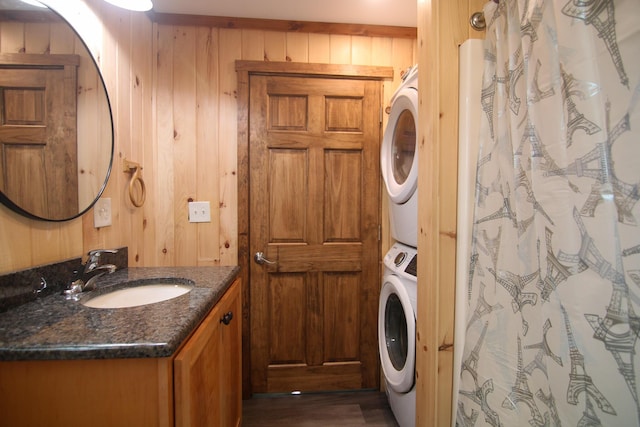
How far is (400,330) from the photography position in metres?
→ 1.46

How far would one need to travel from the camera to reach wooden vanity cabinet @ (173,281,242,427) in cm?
65

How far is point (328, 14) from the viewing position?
1.64 metres

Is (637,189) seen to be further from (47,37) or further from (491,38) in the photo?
(47,37)

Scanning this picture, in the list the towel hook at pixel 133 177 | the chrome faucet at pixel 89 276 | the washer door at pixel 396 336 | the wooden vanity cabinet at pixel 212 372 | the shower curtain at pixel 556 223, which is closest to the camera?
the shower curtain at pixel 556 223

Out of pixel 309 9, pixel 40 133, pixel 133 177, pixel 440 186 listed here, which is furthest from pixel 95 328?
pixel 309 9

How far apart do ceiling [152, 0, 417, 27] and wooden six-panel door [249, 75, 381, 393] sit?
369mm

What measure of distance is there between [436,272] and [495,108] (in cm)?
55

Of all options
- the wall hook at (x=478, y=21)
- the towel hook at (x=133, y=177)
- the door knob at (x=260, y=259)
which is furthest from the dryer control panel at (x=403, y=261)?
the towel hook at (x=133, y=177)

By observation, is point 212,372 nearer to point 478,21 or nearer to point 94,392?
point 94,392

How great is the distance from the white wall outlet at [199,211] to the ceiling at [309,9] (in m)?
1.21

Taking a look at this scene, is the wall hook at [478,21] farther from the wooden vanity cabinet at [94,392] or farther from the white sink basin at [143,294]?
the white sink basin at [143,294]

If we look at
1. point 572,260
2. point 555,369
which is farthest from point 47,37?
point 555,369

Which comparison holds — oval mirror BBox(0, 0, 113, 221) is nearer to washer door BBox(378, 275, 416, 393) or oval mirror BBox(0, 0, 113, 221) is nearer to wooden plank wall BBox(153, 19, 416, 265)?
wooden plank wall BBox(153, 19, 416, 265)

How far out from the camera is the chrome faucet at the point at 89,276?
0.91m
